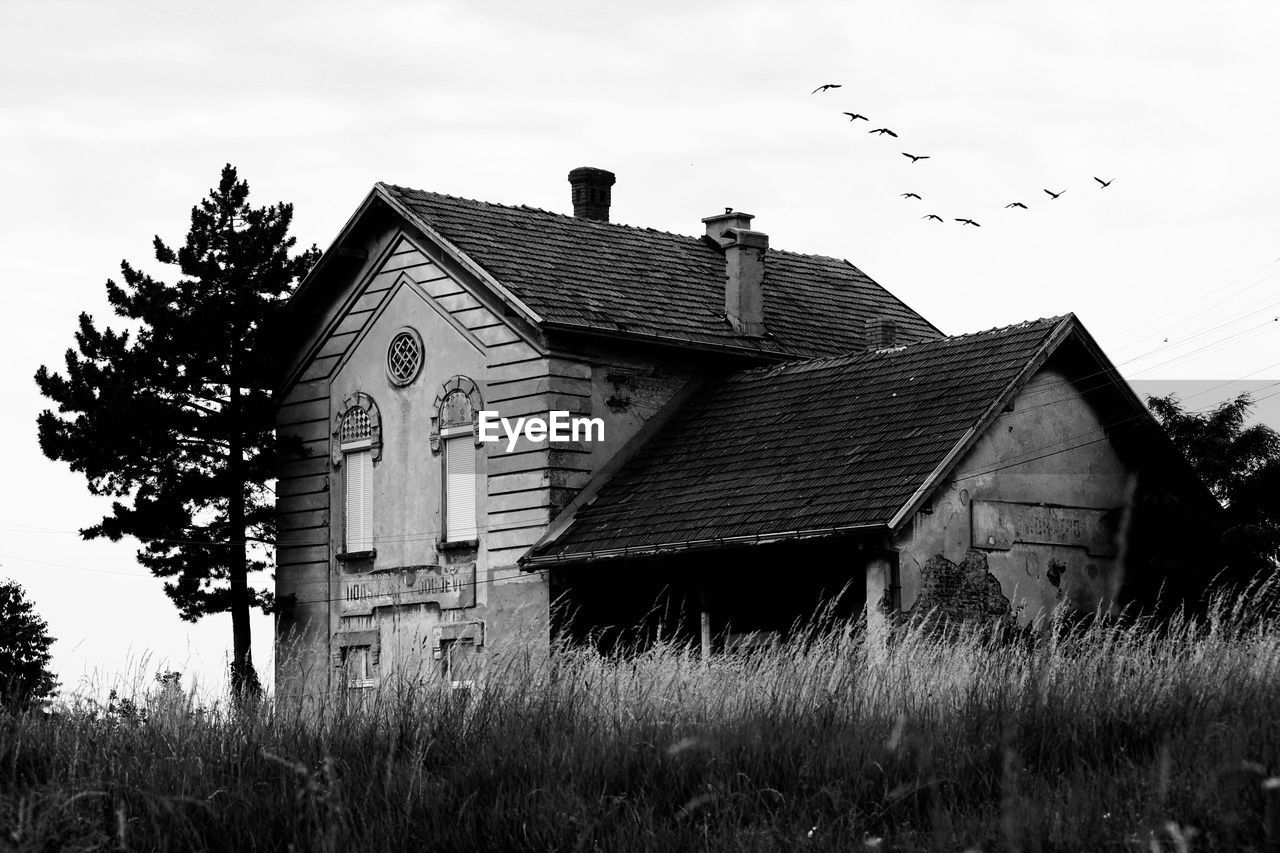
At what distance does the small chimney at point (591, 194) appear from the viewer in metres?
27.0

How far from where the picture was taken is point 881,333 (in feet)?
81.5

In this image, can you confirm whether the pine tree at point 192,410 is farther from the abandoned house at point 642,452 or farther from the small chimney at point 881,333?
the small chimney at point 881,333

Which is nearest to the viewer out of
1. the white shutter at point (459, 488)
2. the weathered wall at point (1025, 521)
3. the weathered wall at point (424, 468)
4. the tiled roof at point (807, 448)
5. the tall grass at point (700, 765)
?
the tall grass at point (700, 765)

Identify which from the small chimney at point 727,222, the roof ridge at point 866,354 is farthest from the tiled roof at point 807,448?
the small chimney at point 727,222

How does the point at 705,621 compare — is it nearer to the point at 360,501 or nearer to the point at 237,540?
the point at 360,501

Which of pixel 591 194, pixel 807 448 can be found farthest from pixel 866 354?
pixel 591 194

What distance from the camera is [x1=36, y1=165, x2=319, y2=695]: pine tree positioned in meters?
23.7

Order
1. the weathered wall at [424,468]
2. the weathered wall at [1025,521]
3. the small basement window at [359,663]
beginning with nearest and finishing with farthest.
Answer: the weathered wall at [1025,521] → the weathered wall at [424,468] → the small basement window at [359,663]

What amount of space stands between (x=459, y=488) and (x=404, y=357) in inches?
87.4

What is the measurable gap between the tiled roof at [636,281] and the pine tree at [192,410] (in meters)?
3.14

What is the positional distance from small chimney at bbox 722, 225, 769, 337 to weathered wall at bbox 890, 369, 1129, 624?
520cm

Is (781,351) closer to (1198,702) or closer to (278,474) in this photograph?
(278,474)

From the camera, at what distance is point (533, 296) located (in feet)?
70.1

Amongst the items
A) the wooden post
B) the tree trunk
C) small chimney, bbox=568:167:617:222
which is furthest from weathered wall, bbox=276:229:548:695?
small chimney, bbox=568:167:617:222
